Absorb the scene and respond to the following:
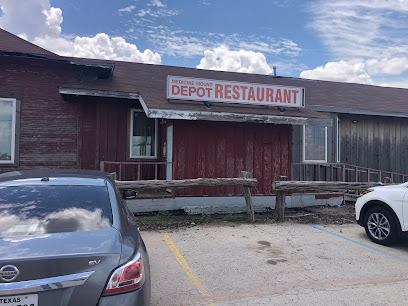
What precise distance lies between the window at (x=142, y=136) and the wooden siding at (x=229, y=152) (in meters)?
1.66

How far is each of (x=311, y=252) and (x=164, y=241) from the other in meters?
2.69

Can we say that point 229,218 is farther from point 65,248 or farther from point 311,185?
point 65,248

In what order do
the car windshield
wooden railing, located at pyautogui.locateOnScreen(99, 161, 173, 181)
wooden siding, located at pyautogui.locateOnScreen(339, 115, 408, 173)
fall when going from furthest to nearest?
wooden siding, located at pyautogui.locateOnScreen(339, 115, 408, 173)
wooden railing, located at pyautogui.locateOnScreen(99, 161, 173, 181)
the car windshield

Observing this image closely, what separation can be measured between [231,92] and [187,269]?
5.52 metres

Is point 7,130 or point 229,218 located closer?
point 229,218

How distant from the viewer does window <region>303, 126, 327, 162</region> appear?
11133 millimetres

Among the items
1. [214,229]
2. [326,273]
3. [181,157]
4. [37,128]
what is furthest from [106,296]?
[37,128]

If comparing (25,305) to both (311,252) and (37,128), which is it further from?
(37,128)

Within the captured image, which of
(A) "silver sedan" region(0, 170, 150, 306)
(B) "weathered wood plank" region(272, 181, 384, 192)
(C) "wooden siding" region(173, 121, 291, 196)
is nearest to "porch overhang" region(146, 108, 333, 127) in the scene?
(C) "wooden siding" region(173, 121, 291, 196)

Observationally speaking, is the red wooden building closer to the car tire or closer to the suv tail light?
the car tire

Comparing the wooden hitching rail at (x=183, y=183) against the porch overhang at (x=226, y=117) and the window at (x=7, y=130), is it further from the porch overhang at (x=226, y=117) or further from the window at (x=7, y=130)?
the window at (x=7, y=130)

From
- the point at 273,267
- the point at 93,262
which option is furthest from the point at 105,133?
the point at 93,262

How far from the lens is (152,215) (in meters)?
8.27

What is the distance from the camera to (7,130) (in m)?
8.80
